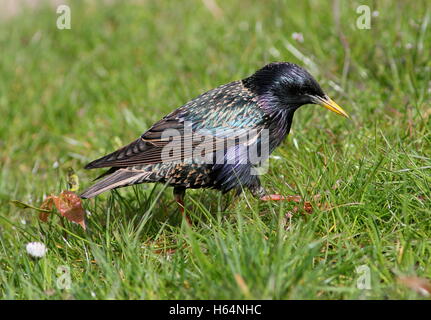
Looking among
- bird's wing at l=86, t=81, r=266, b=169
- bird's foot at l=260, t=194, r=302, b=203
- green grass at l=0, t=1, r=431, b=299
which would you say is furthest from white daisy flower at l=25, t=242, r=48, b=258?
bird's foot at l=260, t=194, r=302, b=203

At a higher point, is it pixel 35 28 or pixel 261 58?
pixel 35 28

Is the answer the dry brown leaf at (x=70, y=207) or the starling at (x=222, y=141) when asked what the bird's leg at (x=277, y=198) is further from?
the dry brown leaf at (x=70, y=207)

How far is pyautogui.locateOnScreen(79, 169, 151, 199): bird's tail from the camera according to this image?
4.03 metres

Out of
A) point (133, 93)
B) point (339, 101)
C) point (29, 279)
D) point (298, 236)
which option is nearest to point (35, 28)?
point (133, 93)

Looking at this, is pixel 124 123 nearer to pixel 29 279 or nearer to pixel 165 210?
pixel 165 210

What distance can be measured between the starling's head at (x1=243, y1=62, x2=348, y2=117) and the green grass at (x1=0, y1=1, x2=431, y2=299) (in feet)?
1.26

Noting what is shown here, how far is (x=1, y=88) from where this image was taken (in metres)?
7.19

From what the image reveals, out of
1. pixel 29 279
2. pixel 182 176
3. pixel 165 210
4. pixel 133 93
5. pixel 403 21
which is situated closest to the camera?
pixel 29 279

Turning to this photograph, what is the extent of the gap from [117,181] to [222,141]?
69cm

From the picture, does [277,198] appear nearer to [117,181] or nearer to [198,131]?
[198,131]

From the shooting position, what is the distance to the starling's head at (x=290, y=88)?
423 cm

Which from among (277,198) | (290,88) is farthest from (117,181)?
(290,88)

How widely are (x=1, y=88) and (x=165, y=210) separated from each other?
11.3ft
